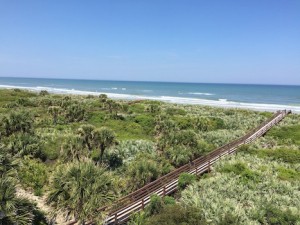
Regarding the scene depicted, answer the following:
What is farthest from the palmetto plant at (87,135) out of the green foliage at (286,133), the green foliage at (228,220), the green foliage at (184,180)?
the green foliage at (286,133)

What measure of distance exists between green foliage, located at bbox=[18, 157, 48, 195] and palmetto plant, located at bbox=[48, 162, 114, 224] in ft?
22.0

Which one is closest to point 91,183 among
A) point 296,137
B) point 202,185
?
point 202,185

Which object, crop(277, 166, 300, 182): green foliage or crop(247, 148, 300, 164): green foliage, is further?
crop(247, 148, 300, 164): green foliage

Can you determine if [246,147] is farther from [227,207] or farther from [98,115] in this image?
[98,115]

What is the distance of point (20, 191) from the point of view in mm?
18984

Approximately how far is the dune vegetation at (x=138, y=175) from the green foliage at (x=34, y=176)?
2.8 inches

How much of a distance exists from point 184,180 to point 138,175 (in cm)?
313

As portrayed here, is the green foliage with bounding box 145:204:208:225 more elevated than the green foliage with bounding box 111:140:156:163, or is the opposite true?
the green foliage with bounding box 145:204:208:225

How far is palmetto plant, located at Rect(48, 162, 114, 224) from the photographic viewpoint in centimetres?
1263

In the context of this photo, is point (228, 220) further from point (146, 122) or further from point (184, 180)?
point (146, 122)

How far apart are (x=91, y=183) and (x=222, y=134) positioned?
84.3ft

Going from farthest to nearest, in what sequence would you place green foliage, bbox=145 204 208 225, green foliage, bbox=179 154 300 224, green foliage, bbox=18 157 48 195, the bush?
the bush < green foliage, bbox=18 157 48 195 < green foliage, bbox=179 154 300 224 < green foliage, bbox=145 204 208 225

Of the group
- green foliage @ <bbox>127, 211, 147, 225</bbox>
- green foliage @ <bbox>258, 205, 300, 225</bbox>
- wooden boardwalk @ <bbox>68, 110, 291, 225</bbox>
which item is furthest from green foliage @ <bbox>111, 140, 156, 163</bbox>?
green foliage @ <bbox>258, 205, 300, 225</bbox>

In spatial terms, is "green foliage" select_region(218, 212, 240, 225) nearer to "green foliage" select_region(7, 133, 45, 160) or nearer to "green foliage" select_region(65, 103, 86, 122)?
"green foliage" select_region(7, 133, 45, 160)
